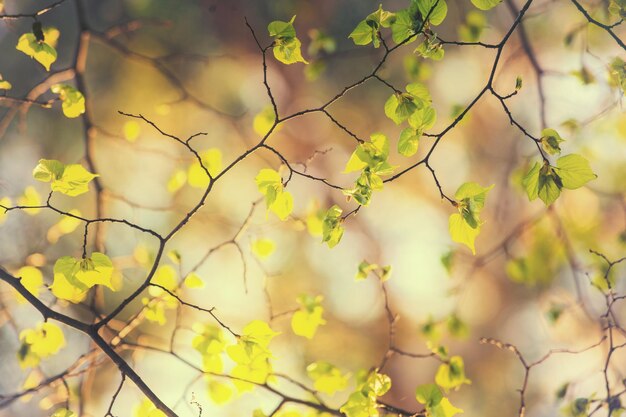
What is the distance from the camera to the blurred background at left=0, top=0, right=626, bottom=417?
1279mm

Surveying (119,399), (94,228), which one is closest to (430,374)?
(119,399)

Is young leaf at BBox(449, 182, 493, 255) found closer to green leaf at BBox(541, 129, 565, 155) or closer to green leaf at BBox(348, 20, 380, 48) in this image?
green leaf at BBox(541, 129, 565, 155)

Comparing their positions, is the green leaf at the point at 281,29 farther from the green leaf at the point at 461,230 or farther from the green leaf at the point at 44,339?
the green leaf at the point at 44,339

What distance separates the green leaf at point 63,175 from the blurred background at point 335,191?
65 cm

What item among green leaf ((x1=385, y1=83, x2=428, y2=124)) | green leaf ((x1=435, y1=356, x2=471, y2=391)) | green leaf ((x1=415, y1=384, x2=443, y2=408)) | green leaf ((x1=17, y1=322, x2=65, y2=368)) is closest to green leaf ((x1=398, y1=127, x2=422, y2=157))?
green leaf ((x1=385, y1=83, x2=428, y2=124))

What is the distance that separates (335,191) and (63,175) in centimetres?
94

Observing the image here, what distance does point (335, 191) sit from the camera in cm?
144

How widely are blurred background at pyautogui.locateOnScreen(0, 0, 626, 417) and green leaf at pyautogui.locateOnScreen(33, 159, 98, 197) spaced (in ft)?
2.14

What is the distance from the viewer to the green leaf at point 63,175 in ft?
1.84

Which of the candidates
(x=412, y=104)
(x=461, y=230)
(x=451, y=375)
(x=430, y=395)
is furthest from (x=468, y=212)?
(x=451, y=375)

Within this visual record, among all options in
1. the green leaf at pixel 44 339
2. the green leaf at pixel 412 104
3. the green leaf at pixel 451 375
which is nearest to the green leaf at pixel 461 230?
the green leaf at pixel 412 104

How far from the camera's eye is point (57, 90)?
0.70 m

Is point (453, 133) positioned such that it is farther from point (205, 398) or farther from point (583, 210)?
point (205, 398)

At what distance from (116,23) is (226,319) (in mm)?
882
